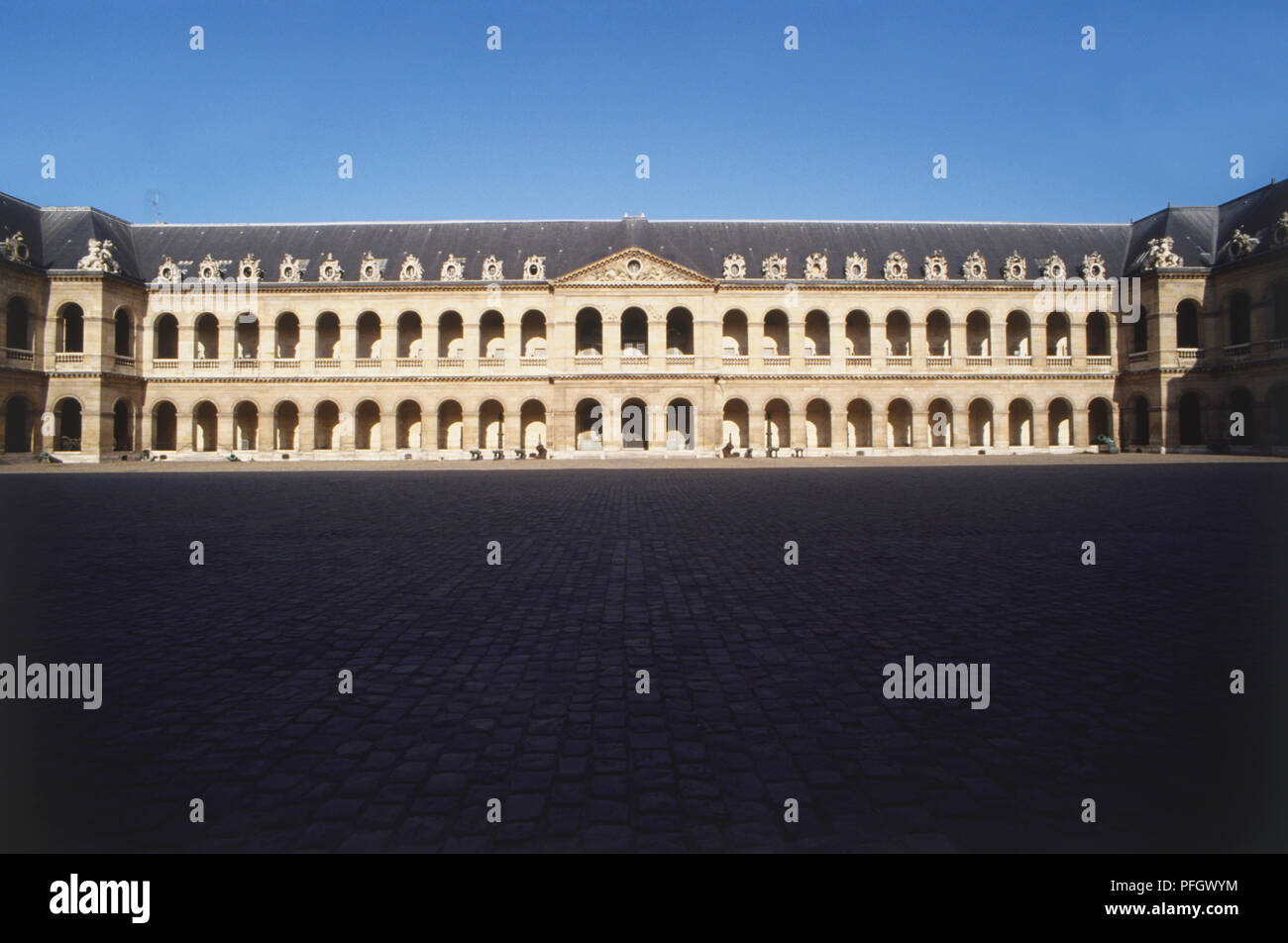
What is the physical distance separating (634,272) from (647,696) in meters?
41.0

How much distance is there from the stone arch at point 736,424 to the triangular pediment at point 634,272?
7.50m

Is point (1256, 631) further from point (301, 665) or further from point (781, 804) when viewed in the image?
point (301, 665)

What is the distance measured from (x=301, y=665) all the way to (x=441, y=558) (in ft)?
12.8

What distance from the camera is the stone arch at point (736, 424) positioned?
44.6m

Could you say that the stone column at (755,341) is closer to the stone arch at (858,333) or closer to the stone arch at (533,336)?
the stone arch at (858,333)

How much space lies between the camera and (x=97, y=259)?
3981 centimetres

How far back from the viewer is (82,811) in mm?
2852

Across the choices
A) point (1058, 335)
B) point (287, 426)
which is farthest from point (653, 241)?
point (1058, 335)

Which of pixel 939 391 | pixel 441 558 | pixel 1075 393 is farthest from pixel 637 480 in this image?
pixel 1075 393

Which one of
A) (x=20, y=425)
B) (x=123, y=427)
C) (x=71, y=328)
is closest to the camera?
(x=20, y=425)

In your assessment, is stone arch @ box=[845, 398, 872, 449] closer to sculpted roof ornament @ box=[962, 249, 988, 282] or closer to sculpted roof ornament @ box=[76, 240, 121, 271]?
sculpted roof ornament @ box=[962, 249, 988, 282]

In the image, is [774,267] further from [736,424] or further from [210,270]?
[210,270]

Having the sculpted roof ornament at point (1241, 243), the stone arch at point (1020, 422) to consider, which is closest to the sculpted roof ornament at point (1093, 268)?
the sculpted roof ornament at point (1241, 243)

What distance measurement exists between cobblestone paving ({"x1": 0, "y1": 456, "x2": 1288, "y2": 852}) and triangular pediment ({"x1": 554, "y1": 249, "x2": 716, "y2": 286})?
35231 millimetres
